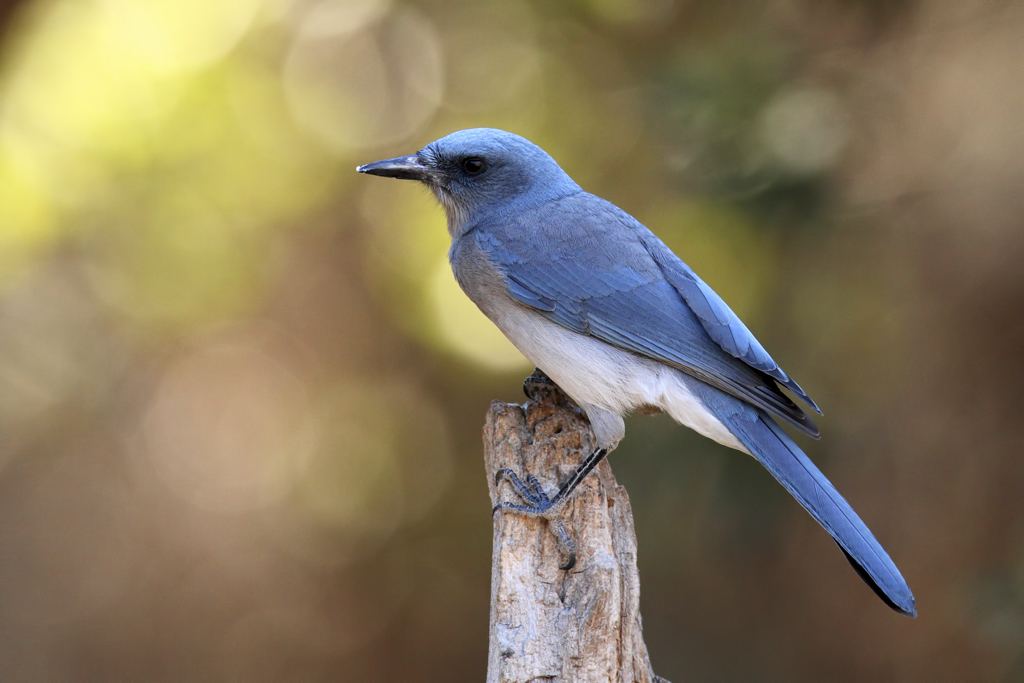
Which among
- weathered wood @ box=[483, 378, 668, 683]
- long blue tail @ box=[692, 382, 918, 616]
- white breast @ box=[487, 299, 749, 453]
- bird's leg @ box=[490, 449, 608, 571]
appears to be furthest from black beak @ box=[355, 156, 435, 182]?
long blue tail @ box=[692, 382, 918, 616]

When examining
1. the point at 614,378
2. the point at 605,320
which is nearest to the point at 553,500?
the point at 614,378

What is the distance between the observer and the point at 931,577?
4.40m

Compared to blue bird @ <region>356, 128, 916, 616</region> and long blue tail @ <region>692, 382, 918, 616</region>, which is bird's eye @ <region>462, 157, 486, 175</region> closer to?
blue bird @ <region>356, 128, 916, 616</region>

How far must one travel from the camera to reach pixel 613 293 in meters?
3.22

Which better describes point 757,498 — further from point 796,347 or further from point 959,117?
point 959,117

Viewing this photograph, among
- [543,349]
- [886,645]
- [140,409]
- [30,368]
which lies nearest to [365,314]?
[140,409]

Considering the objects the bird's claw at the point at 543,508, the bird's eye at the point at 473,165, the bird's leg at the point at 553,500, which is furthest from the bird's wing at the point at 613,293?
the bird's claw at the point at 543,508

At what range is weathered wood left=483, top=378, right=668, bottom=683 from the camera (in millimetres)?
2682

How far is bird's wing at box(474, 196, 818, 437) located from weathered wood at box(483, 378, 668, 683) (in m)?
0.52

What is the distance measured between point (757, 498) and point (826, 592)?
659mm

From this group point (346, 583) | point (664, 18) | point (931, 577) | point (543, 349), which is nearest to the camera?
point (543, 349)

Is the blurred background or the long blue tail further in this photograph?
the blurred background

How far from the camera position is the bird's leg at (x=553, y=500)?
9.82ft

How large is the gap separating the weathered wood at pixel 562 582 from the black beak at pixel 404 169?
1049mm
